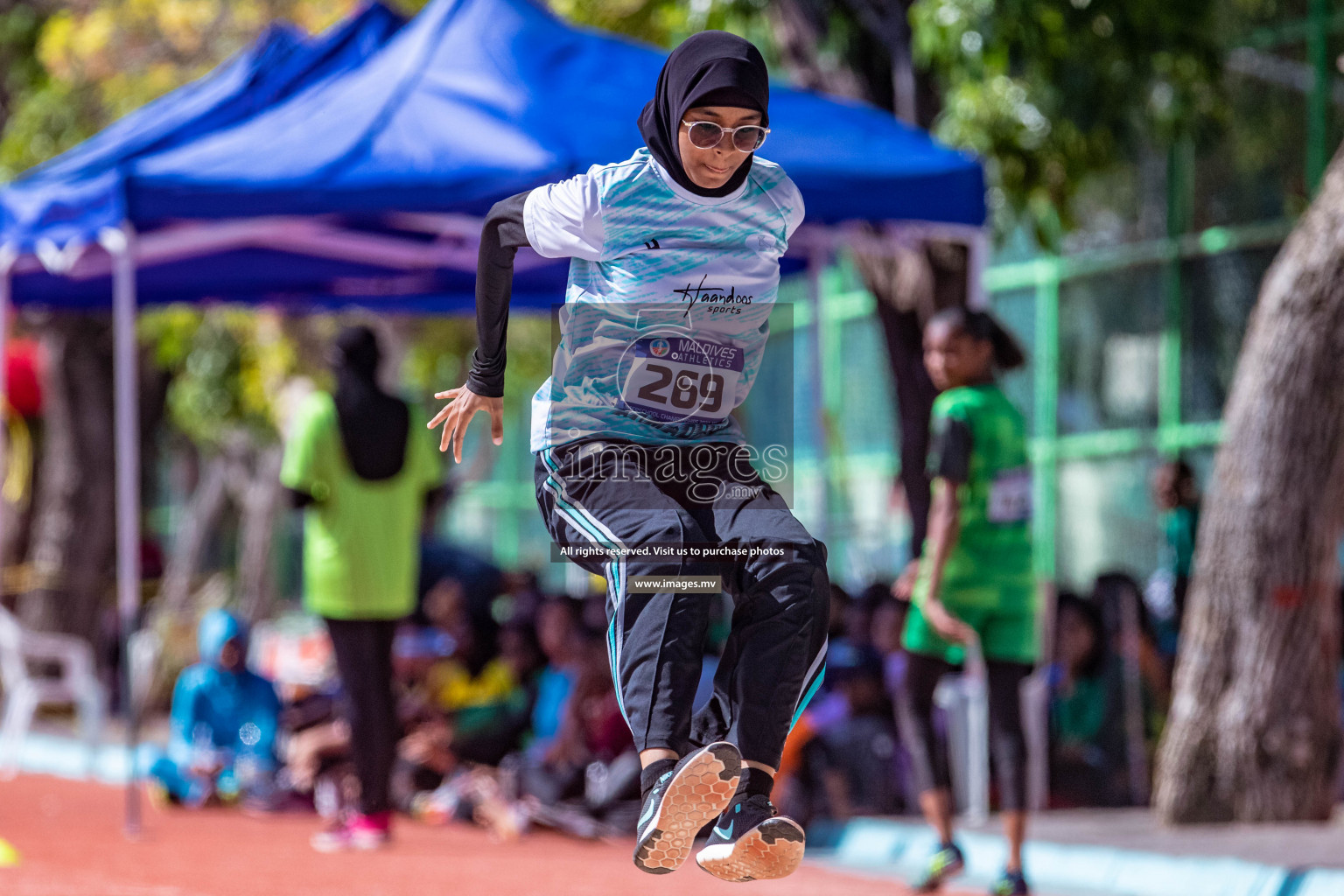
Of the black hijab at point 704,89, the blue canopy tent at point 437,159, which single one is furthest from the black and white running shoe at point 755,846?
the blue canopy tent at point 437,159

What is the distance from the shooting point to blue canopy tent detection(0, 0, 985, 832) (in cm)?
746

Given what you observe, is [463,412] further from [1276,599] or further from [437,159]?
[1276,599]

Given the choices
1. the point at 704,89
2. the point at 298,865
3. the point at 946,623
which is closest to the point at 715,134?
the point at 704,89

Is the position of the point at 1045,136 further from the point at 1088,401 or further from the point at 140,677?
the point at 140,677

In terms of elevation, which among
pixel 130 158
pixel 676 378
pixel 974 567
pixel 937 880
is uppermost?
pixel 130 158

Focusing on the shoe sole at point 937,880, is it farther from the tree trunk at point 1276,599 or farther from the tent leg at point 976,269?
the tent leg at point 976,269

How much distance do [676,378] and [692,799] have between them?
873mm

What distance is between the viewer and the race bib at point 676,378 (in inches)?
148

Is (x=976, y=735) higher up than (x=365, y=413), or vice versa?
(x=365, y=413)

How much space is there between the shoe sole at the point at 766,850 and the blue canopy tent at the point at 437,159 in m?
→ 4.15

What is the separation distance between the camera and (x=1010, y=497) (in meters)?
6.25

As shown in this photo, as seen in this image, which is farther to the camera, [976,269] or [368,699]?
[976,269]

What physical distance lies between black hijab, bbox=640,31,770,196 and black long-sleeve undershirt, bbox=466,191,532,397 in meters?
0.37

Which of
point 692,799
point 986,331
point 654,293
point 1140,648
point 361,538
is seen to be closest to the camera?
point 692,799
